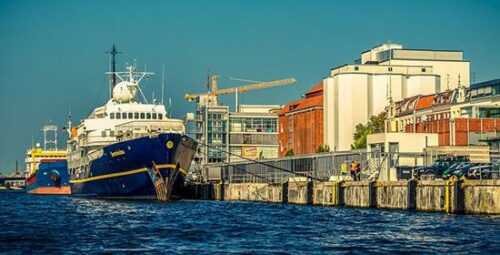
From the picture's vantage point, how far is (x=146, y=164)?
80875 millimetres

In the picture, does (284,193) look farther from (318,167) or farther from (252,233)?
(252,233)

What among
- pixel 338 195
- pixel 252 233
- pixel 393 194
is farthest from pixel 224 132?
pixel 252 233

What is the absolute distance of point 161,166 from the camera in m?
80.8

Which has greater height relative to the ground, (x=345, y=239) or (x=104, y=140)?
(x=104, y=140)

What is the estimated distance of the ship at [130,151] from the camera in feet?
265

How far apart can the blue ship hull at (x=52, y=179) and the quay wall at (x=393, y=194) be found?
122 ft

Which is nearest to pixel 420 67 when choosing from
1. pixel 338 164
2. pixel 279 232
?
pixel 338 164

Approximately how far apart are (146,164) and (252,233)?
3540 centimetres

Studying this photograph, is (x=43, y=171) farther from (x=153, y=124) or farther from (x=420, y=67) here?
(x=420, y=67)

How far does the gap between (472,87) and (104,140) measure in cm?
5955

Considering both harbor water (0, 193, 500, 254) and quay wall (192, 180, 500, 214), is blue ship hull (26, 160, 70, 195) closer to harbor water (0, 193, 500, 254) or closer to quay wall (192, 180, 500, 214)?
quay wall (192, 180, 500, 214)

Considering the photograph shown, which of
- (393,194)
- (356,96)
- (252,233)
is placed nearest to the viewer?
(252,233)

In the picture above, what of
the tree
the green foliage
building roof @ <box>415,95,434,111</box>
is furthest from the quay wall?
the green foliage

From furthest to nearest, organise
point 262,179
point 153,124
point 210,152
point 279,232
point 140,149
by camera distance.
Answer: point 210,152 → point 262,179 → point 153,124 → point 140,149 → point 279,232
